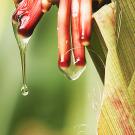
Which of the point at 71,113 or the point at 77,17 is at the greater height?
the point at 77,17

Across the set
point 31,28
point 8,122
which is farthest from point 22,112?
point 31,28

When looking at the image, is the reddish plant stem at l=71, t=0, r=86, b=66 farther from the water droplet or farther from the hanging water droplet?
the water droplet

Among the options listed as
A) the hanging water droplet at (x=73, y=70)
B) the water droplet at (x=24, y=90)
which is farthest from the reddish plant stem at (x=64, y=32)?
the water droplet at (x=24, y=90)

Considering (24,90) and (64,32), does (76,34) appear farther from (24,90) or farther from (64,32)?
(24,90)

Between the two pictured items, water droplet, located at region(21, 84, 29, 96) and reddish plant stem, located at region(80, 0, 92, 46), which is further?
water droplet, located at region(21, 84, 29, 96)

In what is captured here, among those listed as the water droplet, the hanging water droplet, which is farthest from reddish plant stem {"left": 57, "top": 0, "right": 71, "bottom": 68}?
the water droplet

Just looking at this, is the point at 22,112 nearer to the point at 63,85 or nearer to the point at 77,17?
Result: the point at 63,85

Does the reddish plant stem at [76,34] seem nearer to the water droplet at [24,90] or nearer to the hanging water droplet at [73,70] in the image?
the hanging water droplet at [73,70]

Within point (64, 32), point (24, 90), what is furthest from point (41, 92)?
point (64, 32)
